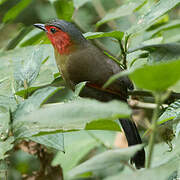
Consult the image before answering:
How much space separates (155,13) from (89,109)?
38.3 inches

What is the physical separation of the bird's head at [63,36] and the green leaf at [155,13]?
300 mm

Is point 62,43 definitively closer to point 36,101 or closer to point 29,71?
point 29,71

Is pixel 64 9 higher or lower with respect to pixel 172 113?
higher

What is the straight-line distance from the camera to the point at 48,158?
6.10 feet

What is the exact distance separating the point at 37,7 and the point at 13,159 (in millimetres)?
2281

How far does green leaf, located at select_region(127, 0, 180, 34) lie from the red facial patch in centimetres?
34

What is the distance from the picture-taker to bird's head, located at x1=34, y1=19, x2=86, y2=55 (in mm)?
1807

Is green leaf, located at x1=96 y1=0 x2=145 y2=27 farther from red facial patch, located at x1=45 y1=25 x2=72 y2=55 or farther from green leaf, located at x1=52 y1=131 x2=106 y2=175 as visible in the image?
green leaf, located at x1=52 y1=131 x2=106 y2=175

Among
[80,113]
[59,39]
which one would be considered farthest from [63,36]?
[80,113]

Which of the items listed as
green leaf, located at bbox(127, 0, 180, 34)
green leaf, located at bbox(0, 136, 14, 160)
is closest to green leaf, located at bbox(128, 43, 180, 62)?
green leaf, located at bbox(127, 0, 180, 34)

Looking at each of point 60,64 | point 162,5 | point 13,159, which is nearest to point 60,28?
point 60,64

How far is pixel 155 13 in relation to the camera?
1.53 metres

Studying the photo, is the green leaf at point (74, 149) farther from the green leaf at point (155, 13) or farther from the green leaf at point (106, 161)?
the green leaf at point (106, 161)

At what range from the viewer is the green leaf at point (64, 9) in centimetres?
207
